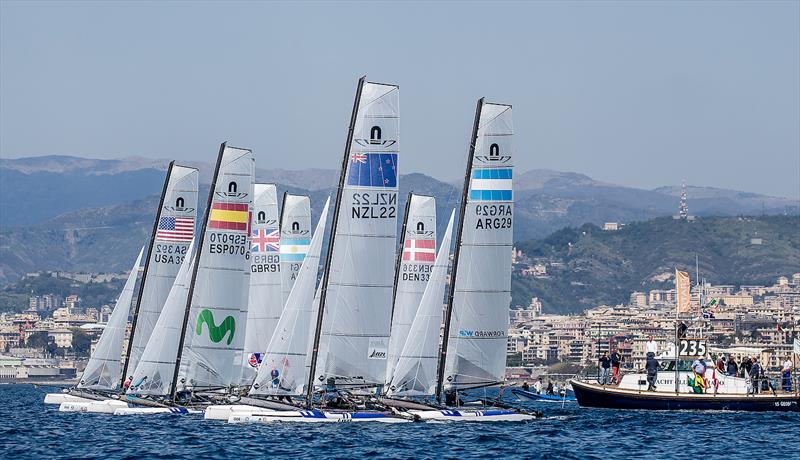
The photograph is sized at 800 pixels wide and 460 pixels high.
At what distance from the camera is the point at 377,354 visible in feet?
195

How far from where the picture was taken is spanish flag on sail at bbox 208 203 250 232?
6719 cm

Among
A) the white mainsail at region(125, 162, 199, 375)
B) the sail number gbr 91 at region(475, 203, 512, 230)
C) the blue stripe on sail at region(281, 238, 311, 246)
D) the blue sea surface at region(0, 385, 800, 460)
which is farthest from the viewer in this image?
the blue stripe on sail at region(281, 238, 311, 246)

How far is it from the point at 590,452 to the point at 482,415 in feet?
20.8

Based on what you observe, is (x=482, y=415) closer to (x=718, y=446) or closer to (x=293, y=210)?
(x=718, y=446)

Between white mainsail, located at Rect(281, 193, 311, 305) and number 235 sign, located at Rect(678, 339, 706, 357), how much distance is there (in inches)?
854

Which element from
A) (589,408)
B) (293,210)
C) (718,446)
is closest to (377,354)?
(718,446)

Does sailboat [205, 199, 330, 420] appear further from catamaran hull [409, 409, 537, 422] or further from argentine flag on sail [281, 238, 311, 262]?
argentine flag on sail [281, 238, 311, 262]

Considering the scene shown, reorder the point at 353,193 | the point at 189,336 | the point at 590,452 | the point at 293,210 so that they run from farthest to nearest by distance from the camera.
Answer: the point at 293,210 → the point at 189,336 → the point at 353,193 → the point at 590,452

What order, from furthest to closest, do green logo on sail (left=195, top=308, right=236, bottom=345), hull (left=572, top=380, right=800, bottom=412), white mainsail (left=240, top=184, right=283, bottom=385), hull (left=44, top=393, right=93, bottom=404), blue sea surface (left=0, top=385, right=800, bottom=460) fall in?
1. hull (left=572, top=380, right=800, bottom=412)
2. hull (left=44, top=393, right=93, bottom=404)
3. white mainsail (left=240, top=184, right=283, bottom=385)
4. green logo on sail (left=195, top=308, right=236, bottom=345)
5. blue sea surface (left=0, top=385, right=800, bottom=460)

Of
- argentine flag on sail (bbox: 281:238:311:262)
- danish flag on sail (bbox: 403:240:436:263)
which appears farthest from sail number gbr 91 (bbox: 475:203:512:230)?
argentine flag on sail (bbox: 281:238:311:262)

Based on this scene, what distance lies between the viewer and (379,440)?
54688 millimetres

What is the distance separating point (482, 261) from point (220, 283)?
38.8 feet

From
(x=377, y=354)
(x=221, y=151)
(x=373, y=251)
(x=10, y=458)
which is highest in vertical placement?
(x=221, y=151)

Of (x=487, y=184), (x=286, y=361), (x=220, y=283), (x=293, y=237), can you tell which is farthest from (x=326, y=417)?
(x=293, y=237)
